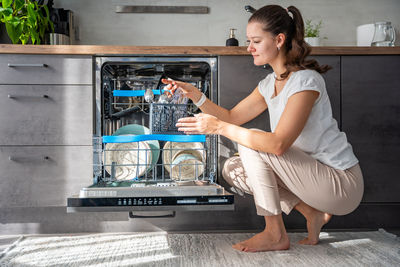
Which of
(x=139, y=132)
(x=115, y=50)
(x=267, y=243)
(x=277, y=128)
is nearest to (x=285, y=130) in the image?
(x=277, y=128)

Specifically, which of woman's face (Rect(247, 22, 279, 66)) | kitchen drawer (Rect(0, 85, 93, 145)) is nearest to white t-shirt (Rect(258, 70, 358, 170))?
woman's face (Rect(247, 22, 279, 66))

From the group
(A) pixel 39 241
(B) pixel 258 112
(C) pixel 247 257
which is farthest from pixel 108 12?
(C) pixel 247 257

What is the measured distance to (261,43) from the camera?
1416mm

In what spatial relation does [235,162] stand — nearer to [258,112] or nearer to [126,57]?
[258,112]

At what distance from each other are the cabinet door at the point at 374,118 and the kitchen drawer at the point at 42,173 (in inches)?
53.4

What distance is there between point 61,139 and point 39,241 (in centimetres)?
49

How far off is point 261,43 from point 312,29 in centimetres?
104

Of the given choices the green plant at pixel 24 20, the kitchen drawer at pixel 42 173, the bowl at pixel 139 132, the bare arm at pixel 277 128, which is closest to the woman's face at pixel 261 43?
the bare arm at pixel 277 128

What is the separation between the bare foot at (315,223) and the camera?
→ 1.53 meters

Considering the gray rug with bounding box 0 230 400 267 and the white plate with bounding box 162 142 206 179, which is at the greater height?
the white plate with bounding box 162 142 206 179

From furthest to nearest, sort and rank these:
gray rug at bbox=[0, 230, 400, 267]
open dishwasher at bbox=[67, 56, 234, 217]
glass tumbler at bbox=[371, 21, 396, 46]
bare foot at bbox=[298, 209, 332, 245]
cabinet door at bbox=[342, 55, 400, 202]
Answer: glass tumbler at bbox=[371, 21, 396, 46], cabinet door at bbox=[342, 55, 400, 202], bare foot at bbox=[298, 209, 332, 245], gray rug at bbox=[0, 230, 400, 267], open dishwasher at bbox=[67, 56, 234, 217]

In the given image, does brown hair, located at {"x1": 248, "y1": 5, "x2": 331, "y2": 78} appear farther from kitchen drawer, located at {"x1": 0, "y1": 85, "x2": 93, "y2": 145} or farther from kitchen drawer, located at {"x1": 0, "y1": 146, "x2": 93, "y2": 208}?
kitchen drawer, located at {"x1": 0, "y1": 146, "x2": 93, "y2": 208}

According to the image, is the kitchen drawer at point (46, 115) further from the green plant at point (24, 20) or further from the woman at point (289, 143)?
the woman at point (289, 143)

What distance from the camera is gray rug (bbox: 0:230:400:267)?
1.33 meters
